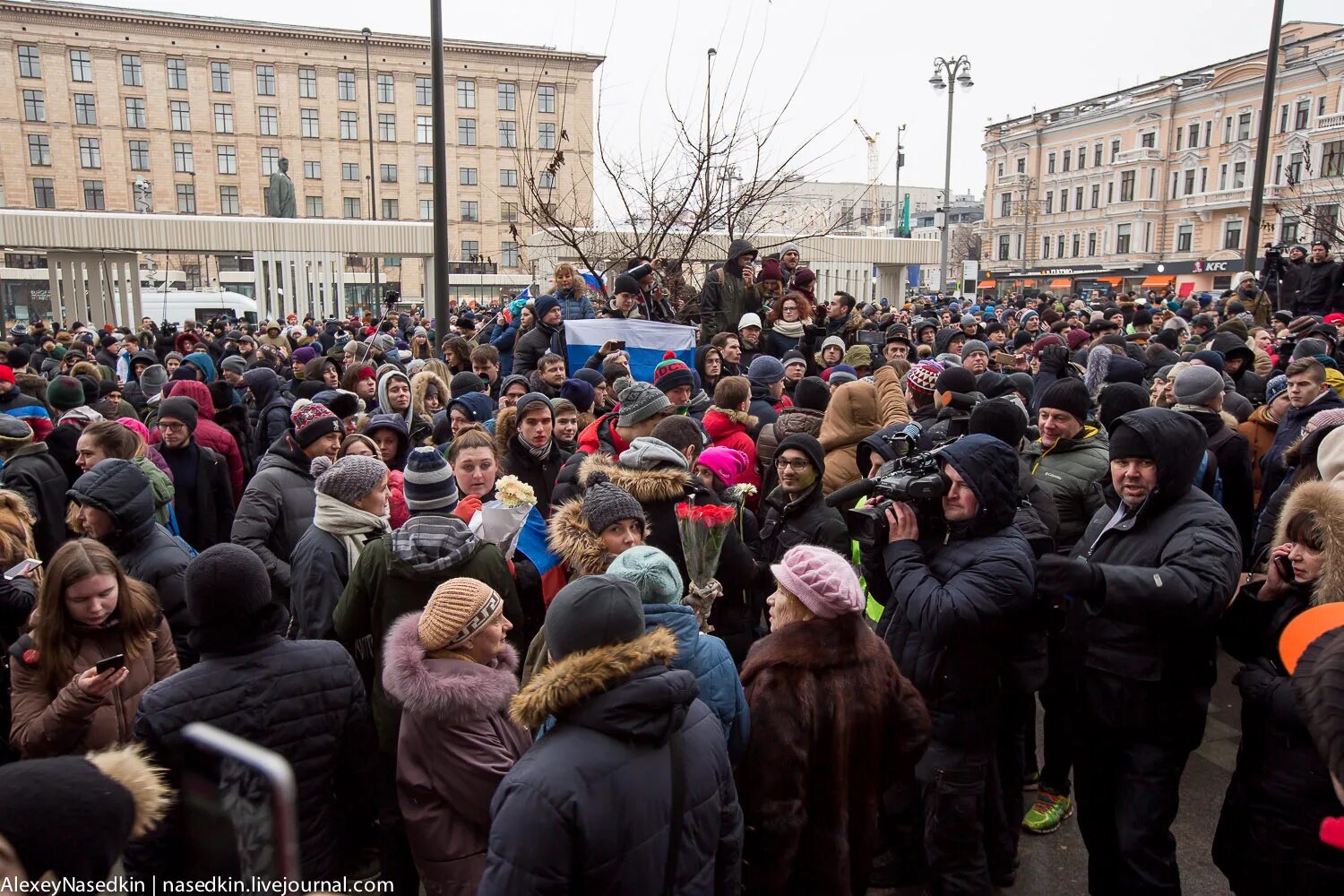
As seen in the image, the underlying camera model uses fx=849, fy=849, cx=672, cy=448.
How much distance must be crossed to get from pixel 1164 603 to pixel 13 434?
632 cm

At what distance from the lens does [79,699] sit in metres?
2.78

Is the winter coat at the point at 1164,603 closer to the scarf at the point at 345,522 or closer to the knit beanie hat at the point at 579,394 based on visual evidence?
the scarf at the point at 345,522

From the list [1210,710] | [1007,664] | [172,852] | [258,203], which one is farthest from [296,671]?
[258,203]

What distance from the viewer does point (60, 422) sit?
242 inches

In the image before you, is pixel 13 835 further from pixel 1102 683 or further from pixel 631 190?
pixel 631 190

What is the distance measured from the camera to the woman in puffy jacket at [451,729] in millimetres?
2641

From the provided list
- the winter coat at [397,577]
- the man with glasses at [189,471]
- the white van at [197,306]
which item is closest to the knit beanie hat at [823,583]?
the winter coat at [397,577]

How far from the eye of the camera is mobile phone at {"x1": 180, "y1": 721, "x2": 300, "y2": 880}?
3.32 feet

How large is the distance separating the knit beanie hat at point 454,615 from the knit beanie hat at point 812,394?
3769 mm

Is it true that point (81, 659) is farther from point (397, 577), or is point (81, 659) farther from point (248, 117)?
point (248, 117)

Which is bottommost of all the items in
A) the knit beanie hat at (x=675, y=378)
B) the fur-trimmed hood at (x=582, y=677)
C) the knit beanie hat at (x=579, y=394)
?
the fur-trimmed hood at (x=582, y=677)

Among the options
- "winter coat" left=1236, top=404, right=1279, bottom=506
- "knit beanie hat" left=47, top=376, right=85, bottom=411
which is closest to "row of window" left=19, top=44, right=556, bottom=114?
"knit beanie hat" left=47, top=376, right=85, bottom=411

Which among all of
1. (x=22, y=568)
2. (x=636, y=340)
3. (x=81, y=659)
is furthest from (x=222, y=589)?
(x=636, y=340)

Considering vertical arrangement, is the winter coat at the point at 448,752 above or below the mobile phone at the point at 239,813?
below
